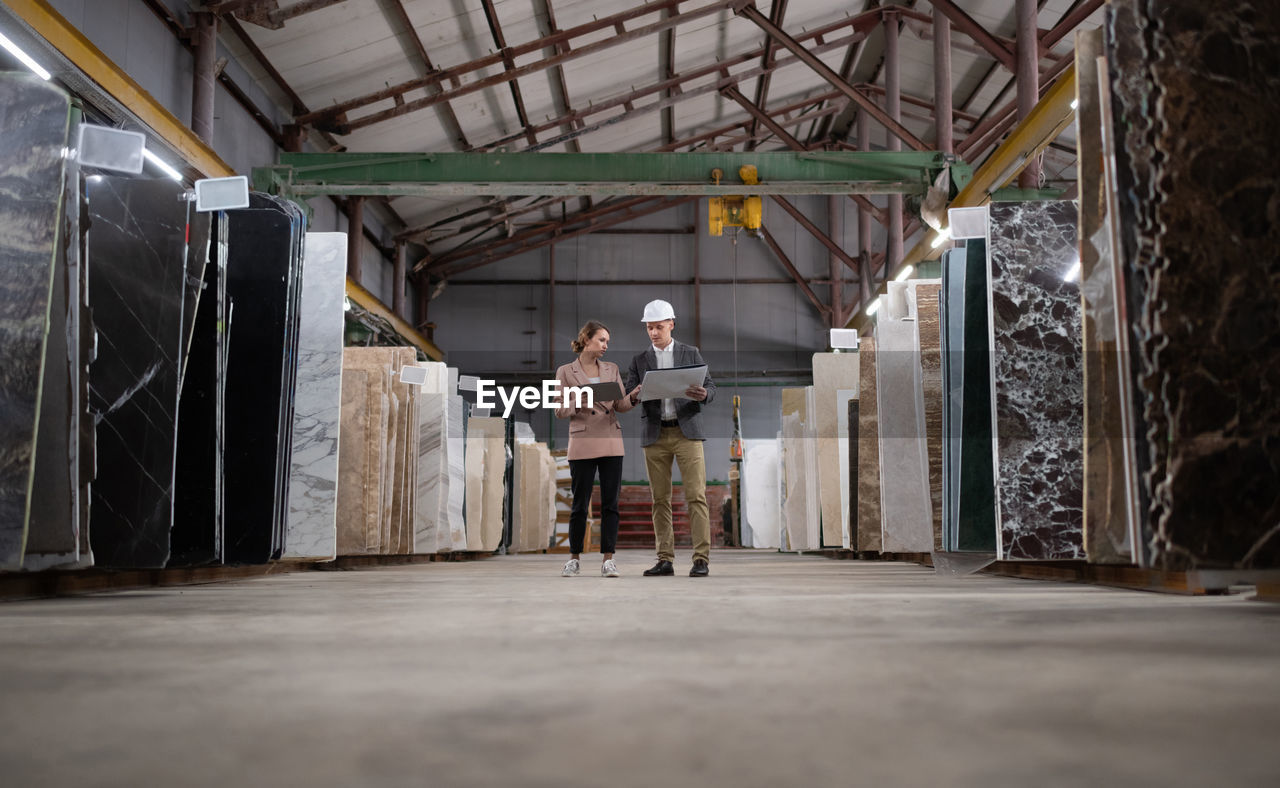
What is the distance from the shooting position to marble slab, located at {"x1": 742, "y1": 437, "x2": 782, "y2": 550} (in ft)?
51.1

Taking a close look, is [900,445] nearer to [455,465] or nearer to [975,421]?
[975,421]

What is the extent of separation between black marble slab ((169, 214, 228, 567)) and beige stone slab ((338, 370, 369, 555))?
10.3 ft

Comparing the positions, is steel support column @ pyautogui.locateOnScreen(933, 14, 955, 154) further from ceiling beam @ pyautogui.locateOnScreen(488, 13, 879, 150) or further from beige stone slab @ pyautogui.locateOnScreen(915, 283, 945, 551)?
beige stone slab @ pyautogui.locateOnScreen(915, 283, 945, 551)

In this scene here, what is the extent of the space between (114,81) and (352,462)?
10.6 ft

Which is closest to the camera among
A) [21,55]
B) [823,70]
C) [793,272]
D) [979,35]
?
[21,55]

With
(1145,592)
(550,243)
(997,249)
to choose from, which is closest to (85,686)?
(1145,592)

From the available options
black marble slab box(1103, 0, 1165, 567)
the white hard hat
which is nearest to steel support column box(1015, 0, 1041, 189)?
the white hard hat

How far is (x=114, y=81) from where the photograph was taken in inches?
296

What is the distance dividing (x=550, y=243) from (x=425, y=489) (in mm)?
A: 16411

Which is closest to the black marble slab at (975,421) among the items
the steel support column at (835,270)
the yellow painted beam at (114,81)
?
the yellow painted beam at (114,81)

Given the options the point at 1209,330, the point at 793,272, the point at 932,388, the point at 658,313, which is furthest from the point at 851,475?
the point at 793,272

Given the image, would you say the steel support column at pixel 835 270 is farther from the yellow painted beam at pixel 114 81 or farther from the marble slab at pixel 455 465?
the yellow painted beam at pixel 114 81

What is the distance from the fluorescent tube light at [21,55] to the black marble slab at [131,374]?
2.75m

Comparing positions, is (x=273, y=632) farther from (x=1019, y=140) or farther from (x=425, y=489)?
(x=1019, y=140)
